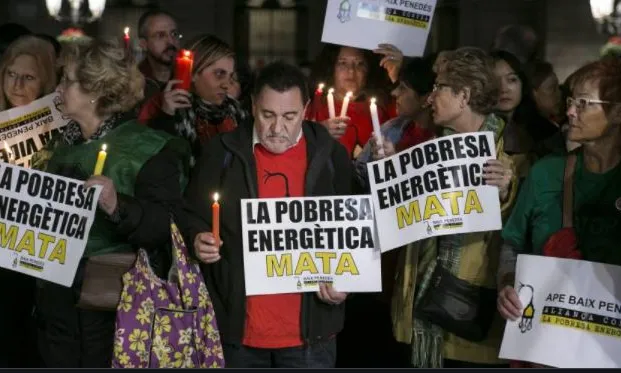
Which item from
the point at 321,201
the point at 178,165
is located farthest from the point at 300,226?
the point at 178,165

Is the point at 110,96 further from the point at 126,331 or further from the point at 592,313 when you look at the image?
the point at 592,313

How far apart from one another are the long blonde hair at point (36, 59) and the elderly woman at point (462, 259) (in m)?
1.84

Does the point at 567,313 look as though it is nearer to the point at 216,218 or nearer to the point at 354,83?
the point at 216,218

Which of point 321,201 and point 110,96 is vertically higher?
point 110,96

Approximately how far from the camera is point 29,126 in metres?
5.96

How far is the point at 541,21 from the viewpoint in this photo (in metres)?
19.4

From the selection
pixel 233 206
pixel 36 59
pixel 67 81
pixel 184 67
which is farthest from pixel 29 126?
pixel 233 206

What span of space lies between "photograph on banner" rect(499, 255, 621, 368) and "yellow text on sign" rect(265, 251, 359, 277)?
0.60 meters

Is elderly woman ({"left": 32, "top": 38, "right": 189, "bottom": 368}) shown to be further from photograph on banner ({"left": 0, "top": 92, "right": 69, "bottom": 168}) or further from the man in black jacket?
photograph on banner ({"left": 0, "top": 92, "right": 69, "bottom": 168})

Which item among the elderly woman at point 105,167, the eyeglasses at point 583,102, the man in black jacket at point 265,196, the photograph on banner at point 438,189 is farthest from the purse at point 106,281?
the eyeglasses at point 583,102

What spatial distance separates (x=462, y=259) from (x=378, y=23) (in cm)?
163

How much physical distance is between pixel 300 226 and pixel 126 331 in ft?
2.33

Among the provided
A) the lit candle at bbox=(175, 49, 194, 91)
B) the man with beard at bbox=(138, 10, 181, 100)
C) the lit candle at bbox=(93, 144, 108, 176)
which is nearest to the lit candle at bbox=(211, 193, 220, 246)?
the lit candle at bbox=(93, 144, 108, 176)

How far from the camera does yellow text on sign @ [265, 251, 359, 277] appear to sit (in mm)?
4863
